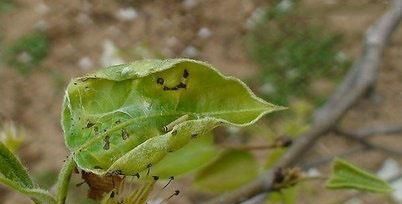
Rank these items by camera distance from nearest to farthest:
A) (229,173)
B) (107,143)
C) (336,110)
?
(107,143), (229,173), (336,110)

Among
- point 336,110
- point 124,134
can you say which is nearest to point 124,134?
point 124,134

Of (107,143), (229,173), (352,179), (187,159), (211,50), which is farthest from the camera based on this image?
(211,50)

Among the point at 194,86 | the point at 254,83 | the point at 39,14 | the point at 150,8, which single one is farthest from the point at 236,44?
the point at 194,86

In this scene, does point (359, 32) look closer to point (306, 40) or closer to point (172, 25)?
point (306, 40)

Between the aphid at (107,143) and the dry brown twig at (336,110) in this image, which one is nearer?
the aphid at (107,143)

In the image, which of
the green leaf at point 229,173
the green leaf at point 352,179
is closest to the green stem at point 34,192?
the green leaf at point 352,179

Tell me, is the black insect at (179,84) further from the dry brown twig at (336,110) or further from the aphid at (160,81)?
the dry brown twig at (336,110)

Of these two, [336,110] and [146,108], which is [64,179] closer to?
[146,108]
